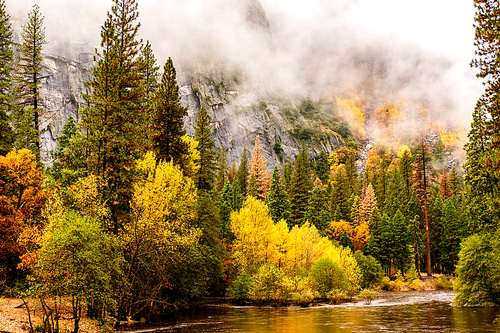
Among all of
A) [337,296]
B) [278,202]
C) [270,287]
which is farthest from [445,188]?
[270,287]

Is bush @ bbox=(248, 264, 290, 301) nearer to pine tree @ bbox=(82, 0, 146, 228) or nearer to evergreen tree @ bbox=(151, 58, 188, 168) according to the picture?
evergreen tree @ bbox=(151, 58, 188, 168)

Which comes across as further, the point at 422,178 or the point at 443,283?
the point at 422,178

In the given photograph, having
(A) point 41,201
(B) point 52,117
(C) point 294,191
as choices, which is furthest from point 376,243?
(B) point 52,117

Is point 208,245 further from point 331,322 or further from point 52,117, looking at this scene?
point 52,117

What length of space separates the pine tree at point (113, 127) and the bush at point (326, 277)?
82.3 ft

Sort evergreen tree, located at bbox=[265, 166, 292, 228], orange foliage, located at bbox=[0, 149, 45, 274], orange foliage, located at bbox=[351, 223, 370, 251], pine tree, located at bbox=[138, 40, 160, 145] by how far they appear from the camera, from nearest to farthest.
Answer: orange foliage, located at bbox=[0, 149, 45, 274], pine tree, located at bbox=[138, 40, 160, 145], evergreen tree, located at bbox=[265, 166, 292, 228], orange foliage, located at bbox=[351, 223, 370, 251]

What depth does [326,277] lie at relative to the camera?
4491 cm

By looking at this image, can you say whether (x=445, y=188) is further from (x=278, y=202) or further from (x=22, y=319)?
(x=22, y=319)

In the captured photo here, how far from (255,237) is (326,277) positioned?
10270 millimetres

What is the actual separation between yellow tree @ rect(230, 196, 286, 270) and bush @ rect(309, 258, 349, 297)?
624cm

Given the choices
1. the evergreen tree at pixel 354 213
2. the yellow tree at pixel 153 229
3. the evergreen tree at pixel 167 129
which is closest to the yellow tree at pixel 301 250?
the evergreen tree at pixel 167 129

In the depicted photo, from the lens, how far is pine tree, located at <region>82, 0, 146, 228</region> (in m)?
26.2

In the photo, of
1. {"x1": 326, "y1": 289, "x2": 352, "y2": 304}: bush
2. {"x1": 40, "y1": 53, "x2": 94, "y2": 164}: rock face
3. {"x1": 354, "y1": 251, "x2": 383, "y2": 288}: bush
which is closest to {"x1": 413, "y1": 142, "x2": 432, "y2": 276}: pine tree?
{"x1": 354, "y1": 251, "x2": 383, "y2": 288}: bush

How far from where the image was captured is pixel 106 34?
28.8 m
